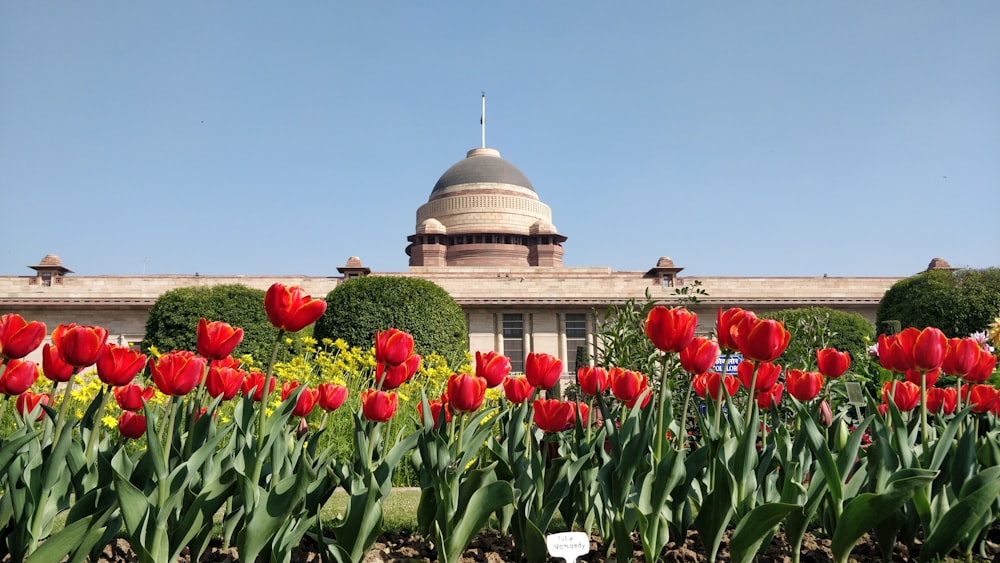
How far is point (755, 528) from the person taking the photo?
2367 mm

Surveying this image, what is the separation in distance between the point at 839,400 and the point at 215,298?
523 inches

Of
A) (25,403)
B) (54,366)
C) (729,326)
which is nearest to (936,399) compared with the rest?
(729,326)

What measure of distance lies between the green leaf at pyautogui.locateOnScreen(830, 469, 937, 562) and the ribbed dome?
38.9 metres

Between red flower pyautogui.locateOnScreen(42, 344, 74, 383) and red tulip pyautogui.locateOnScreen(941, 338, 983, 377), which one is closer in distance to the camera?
red flower pyautogui.locateOnScreen(42, 344, 74, 383)

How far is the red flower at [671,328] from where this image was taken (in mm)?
2549

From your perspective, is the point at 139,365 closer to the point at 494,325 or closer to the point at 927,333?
the point at 927,333

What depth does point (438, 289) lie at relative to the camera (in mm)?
15586

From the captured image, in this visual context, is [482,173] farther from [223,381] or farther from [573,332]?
[223,381]

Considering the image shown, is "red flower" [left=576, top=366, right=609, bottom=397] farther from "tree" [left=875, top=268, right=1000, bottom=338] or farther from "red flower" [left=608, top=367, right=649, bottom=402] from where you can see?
"tree" [left=875, top=268, right=1000, bottom=338]

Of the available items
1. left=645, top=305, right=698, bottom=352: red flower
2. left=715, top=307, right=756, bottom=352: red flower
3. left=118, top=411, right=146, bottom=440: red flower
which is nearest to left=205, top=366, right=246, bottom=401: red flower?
left=118, top=411, right=146, bottom=440: red flower

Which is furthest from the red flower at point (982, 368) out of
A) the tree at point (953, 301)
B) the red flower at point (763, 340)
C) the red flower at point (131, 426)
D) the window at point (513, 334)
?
the window at point (513, 334)

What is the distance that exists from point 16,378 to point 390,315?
11852 millimetres

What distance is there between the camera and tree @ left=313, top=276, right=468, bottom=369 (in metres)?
14.4

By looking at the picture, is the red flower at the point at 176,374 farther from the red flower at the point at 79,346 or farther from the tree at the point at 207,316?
the tree at the point at 207,316
